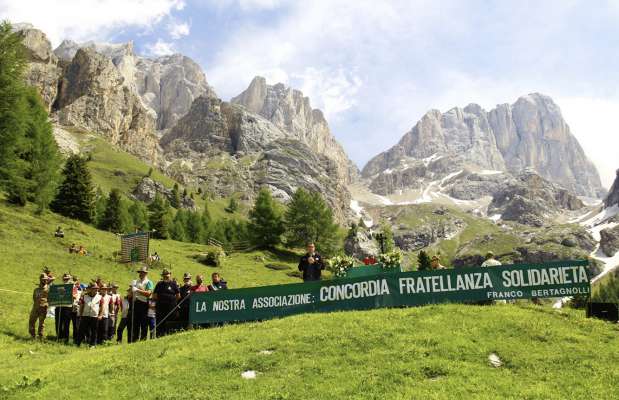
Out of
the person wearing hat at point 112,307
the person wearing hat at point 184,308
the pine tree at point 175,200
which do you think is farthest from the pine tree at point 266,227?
the pine tree at point 175,200

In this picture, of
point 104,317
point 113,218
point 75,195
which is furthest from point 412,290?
Result: point 113,218

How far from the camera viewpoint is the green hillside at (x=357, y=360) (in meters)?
12.9

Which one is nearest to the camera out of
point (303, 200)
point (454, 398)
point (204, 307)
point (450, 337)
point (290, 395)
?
point (454, 398)

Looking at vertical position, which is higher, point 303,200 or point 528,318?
Answer: point 303,200

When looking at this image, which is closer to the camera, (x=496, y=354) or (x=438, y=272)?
(x=496, y=354)

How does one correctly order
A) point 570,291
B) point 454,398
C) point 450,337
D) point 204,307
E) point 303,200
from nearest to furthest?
point 454,398 → point 450,337 → point 570,291 → point 204,307 → point 303,200

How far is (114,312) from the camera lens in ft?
76.8

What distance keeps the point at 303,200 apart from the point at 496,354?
81.0 m

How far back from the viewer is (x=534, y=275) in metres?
20.4

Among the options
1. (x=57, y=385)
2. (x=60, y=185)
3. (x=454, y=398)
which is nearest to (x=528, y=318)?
(x=454, y=398)

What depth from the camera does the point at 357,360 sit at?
1473cm

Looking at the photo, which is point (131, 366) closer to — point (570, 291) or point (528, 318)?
point (528, 318)

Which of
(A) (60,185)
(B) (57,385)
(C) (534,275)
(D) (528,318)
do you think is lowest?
(B) (57,385)

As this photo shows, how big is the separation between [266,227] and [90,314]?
214 feet
